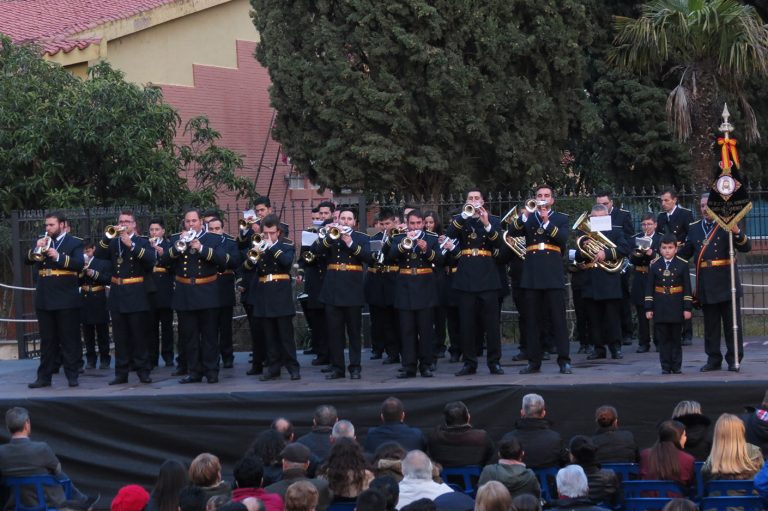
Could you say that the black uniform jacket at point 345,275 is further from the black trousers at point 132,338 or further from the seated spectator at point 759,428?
the seated spectator at point 759,428

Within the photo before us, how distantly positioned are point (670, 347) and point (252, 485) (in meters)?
4.84

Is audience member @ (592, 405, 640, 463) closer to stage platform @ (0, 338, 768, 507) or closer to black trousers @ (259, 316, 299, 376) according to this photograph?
stage platform @ (0, 338, 768, 507)

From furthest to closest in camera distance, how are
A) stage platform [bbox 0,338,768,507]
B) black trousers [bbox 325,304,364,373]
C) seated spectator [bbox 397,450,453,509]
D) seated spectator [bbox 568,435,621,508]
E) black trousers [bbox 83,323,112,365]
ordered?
black trousers [bbox 83,323,112,365], black trousers [bbox 325,304,364,373], stage platform [bbox 0,338,768,507], seated spectator [bbox 568,435,621,508], seated spectator [bbox 397,450,453,509]

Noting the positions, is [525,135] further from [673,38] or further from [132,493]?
[132,493]

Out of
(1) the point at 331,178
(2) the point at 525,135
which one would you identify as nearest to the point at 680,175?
(2) the point at 525,135

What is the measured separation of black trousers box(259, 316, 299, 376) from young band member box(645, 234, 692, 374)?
342 centimetres

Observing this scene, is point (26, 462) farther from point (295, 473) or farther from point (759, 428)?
point (759, 428)

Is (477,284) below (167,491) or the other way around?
the other way around

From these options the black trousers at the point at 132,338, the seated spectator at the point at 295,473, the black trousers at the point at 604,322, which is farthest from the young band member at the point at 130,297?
the seated spectator at the point at 295,473

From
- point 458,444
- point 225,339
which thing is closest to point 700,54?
point 225,339

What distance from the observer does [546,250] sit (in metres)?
10.8

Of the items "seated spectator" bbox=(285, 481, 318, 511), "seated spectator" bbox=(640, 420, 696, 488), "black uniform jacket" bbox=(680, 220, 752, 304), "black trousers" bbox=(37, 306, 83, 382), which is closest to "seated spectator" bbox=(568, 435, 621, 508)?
"seated spectator" bbox=(640, 420, 696, 488)

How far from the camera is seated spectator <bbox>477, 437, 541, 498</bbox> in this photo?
7105 millimetres

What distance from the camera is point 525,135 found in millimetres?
18891
